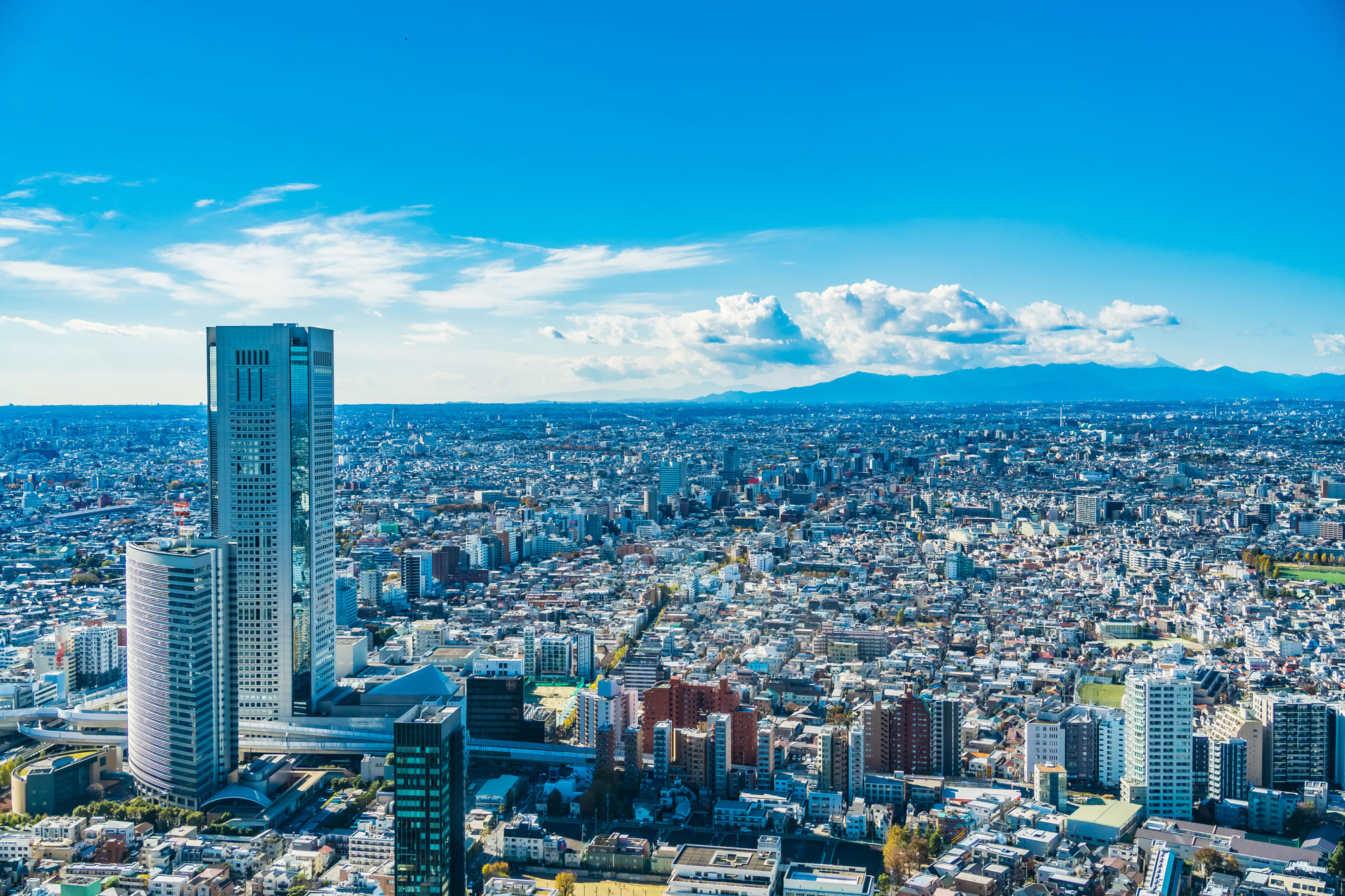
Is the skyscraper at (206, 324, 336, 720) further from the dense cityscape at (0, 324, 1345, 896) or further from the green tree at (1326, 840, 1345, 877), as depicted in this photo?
the green tree at (1326, 840, 1345, 877)

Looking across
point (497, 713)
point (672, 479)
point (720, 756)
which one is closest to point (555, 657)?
point (497, 713)

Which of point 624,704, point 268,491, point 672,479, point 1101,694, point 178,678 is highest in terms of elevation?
point 268,491

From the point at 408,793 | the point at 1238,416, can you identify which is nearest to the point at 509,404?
the point at 1238,416

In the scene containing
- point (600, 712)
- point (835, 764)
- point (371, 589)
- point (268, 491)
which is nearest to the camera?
point (835, 764)

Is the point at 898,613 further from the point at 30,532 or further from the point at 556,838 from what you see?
the point at 30,532

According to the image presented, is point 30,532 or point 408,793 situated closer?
point 408,793

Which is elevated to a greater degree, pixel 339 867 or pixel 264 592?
pixel 264 592

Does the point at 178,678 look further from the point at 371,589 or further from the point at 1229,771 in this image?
the point at 371,589
